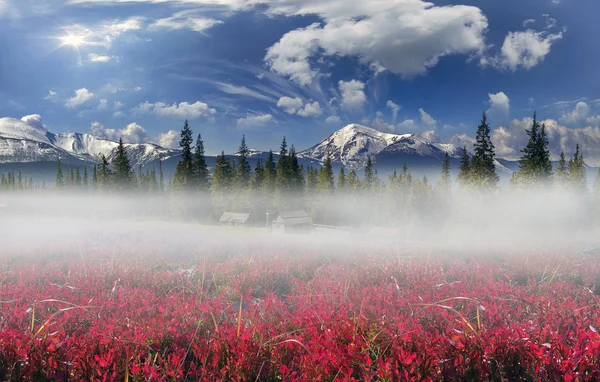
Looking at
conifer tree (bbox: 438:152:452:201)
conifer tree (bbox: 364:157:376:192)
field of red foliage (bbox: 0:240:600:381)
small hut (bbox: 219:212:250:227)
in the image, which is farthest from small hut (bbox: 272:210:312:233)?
field of red foliage (bbox: 0:240:600:381)

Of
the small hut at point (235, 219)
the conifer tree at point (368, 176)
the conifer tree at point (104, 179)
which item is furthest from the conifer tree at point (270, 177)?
the conifer tree at point (104, 179)

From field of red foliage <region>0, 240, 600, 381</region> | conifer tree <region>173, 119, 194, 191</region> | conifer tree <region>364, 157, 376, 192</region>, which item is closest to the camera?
field of red foliage <region>0, 240, 600, 381</region>

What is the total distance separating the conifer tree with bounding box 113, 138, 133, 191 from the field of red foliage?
58.6m

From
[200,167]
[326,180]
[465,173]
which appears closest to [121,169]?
[200,167]

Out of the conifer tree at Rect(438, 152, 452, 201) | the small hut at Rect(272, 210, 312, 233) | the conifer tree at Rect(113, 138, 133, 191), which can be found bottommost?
the small hut at Rect(272, 210, 312, 233)

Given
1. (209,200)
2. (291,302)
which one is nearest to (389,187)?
(209,200)

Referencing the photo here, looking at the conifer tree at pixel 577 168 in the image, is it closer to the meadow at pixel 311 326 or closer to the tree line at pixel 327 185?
the tree line at pixel 327 185

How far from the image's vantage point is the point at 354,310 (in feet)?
18.2

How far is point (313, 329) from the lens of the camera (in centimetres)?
464

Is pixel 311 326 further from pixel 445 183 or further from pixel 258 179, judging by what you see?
pixel 445 183

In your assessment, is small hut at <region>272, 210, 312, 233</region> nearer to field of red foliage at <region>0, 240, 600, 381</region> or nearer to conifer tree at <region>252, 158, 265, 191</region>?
conifer tree at <region>252, 158, 265, 191</region>

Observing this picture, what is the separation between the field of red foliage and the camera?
3861mm

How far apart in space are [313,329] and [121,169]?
6649cm

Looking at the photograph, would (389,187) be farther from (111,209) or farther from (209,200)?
(111,209)
